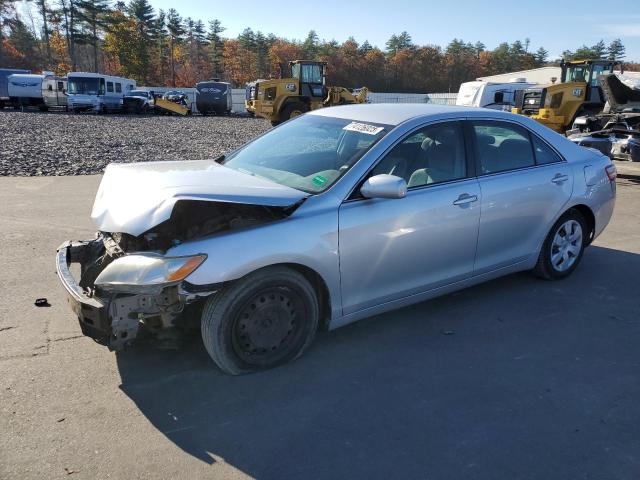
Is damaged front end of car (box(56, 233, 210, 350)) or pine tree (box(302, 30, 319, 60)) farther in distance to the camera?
pine tree (box(302, 30, 319, 60))

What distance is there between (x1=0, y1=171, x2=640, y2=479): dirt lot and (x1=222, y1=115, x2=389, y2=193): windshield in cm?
121

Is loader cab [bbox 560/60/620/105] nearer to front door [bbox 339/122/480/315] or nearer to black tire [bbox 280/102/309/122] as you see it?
black tire [bbox 280/102/309/122]

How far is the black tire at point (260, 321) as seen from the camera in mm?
2994

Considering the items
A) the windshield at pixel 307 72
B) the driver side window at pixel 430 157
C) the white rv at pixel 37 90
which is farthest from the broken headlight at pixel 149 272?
the white rv at pixel 37 90

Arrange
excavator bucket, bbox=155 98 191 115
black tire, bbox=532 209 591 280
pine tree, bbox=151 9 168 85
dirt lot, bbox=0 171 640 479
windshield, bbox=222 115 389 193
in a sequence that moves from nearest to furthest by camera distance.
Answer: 1. dirt lot, bbox=0 171 640 479
2. windshield, bbox=222 115 389 193
3. black tire, bbox=532 209 591 280
4. excavator bucket, bbox=155 98 191 115
5. pine tree, bbox=151 9 168 85

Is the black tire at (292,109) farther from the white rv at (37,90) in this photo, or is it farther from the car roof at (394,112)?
the car roof at (394,112)

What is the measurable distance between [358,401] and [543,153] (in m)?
2.99

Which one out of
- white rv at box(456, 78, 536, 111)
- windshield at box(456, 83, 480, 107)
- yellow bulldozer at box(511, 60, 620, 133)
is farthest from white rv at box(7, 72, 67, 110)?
yellow bulldozer at box(511, 60, 620, 133)

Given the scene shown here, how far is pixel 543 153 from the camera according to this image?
15.1ft

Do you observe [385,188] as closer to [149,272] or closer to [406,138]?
[406,138]

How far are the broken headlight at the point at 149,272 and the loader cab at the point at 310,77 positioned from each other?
23.9 meters

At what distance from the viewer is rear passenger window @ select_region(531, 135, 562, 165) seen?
4576 millimetres

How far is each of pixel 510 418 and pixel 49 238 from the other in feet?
17.6

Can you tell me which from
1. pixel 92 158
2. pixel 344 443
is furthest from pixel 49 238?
pixel 92 158
